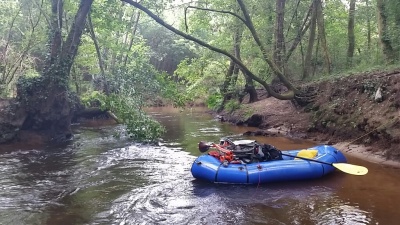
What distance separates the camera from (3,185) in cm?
751

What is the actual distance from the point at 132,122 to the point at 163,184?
4.58 metres

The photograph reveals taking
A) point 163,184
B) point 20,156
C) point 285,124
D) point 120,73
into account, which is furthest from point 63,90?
point 285,124

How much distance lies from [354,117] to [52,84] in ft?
30.2

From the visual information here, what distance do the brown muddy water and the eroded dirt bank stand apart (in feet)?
2.29

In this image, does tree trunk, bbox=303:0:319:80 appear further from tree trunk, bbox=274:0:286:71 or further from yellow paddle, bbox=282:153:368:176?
yellow paddle, bbox=282:153:368:176

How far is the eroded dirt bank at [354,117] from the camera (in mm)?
8953

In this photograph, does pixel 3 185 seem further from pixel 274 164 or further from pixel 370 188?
pixel 370 188

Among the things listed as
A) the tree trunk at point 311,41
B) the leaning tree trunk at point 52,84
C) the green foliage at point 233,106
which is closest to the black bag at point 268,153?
the leaning tree trunk at point 52,84

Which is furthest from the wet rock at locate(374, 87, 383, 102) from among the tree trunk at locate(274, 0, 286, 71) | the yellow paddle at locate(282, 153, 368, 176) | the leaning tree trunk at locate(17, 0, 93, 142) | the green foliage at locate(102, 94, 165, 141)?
the leaning tree trunk at locate(17, 0, 93, 142)

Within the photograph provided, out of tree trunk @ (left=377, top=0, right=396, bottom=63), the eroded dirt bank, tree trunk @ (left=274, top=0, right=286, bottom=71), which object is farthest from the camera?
tree trunk @ (left=274, top=0, right=286, bottom=71)

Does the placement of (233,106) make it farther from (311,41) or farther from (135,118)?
(135,118)

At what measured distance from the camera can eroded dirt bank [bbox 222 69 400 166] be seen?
895 cm

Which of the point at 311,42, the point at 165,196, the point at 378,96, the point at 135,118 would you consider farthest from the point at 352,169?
the point at 311,42

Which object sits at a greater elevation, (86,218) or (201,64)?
(201,64)
